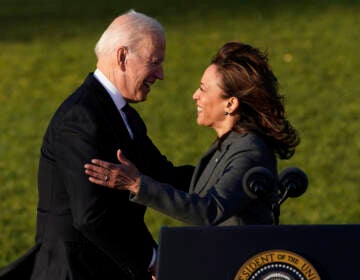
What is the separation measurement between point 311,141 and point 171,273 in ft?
33.9

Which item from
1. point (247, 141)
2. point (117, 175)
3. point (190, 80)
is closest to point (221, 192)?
point (247, 141)

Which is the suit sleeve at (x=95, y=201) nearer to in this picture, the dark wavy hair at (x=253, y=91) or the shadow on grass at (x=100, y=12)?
the dark wavy hair at (x=253, y=91)

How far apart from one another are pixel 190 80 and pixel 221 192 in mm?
13287

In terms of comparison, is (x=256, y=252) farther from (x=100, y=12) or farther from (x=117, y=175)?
(x=100, y=12)

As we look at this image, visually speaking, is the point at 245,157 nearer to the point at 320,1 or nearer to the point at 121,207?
the point at 121,207

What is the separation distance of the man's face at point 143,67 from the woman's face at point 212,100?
23 cm

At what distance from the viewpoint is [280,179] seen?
15.8 feet

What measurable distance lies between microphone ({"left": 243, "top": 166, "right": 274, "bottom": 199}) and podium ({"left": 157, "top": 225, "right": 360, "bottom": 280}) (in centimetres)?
19

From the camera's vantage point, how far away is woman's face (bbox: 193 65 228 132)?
5.46 metres

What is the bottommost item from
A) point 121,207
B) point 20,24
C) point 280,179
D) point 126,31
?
point 20,24

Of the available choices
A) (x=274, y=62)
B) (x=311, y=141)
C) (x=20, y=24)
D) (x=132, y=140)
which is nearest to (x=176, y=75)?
(x=274, y=62)

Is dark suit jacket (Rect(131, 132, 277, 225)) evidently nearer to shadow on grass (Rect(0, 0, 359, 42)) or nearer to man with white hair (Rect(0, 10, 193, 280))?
man with white hair (Rect(0, 10, 193, 280))

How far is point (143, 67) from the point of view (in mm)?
5566

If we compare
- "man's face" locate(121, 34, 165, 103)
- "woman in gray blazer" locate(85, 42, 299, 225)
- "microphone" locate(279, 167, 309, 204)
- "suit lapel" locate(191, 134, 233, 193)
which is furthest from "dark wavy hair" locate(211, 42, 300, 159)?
"microphone" locate(279, 167, 309, 204)
